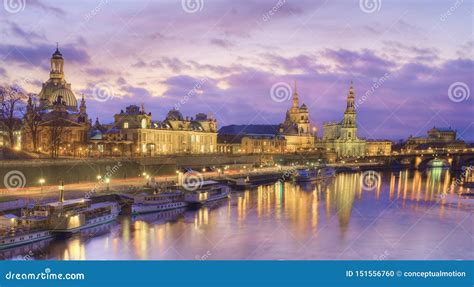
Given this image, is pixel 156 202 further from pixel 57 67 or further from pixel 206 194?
pixel 57 67

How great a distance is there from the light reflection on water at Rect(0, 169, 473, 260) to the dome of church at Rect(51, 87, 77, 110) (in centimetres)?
2354

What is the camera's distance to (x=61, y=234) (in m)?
16.4

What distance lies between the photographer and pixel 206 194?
997 inches

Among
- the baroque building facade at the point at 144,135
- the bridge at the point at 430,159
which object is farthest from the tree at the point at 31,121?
the bridge at the point at 430,159

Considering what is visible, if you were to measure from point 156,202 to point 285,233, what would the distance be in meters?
6.96

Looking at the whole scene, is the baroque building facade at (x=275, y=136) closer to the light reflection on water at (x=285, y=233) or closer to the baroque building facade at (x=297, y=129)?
the baroque building facade at (x=297, y=129)

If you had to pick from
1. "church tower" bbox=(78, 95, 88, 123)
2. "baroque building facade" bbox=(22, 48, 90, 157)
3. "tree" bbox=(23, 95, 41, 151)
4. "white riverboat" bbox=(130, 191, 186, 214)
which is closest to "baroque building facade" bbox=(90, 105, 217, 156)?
"church tower" bbox=(78, 95, 88, 123)

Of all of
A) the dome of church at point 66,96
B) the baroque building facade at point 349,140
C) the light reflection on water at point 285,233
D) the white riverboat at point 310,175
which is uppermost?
the dome of church at point 66,96

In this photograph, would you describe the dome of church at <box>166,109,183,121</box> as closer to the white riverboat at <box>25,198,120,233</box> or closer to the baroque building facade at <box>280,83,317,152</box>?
the baroque building facade at <box>280,83,317,152</box>

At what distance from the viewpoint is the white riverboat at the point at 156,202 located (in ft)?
70.6

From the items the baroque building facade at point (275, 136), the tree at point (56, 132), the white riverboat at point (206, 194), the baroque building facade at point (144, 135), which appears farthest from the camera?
the baroque building facade at point (275, 136)

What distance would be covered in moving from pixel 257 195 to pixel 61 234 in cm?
1470

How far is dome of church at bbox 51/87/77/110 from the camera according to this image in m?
44.2

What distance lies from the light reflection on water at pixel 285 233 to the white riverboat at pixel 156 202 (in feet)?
1.58
